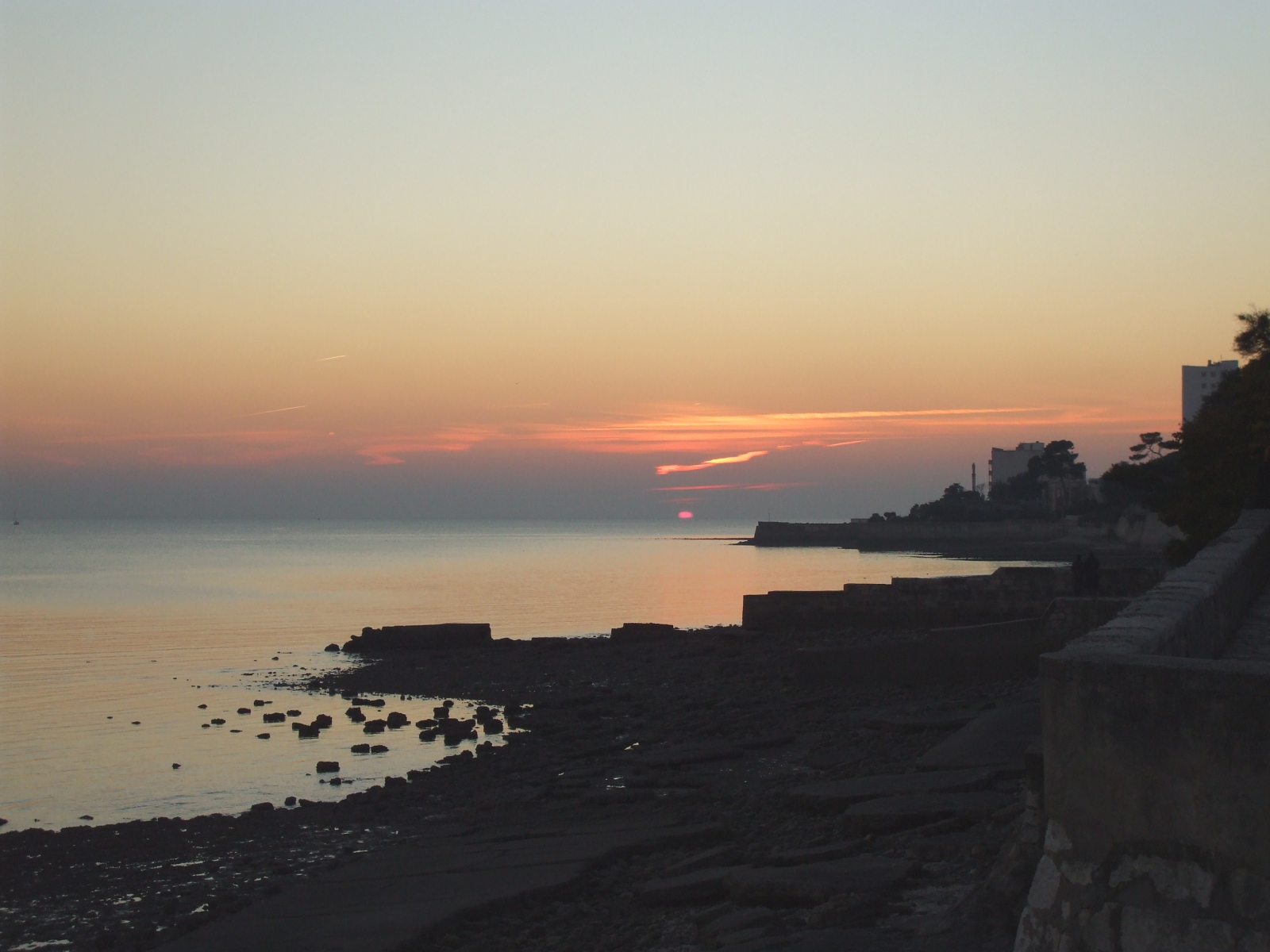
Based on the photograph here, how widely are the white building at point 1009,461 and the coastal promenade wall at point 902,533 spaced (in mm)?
37653

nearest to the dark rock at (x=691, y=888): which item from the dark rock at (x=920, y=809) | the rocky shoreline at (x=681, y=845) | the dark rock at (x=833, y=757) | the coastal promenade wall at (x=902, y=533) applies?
the rocky shoreline at (x=681, y=845)

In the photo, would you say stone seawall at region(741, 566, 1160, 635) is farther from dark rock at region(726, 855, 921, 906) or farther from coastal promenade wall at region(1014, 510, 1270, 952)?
coastal promenade wall at region(1014, 510, 1270, 952)

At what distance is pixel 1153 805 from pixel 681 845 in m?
7.26

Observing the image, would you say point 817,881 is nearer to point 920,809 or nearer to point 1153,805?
point 920,809

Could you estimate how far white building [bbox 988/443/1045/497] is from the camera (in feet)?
597

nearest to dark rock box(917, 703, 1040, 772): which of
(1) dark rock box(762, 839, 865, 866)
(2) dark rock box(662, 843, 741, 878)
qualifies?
(1) dark rock box(762, 839, 865, 866)

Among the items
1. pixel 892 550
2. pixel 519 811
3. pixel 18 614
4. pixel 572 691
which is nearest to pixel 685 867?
pixel 519 811

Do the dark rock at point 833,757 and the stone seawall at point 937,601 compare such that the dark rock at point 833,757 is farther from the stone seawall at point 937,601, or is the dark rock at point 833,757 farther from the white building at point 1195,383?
the white building at point 1195,383

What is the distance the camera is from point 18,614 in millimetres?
48875

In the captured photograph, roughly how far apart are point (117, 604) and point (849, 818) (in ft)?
167

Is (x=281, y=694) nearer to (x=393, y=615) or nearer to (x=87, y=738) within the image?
(x=87, y=738)

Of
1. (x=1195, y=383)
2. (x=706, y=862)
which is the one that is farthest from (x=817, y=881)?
(x=1195, y=383)

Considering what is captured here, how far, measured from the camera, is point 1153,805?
349 cm

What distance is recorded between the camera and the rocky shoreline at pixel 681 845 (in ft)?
23.0
